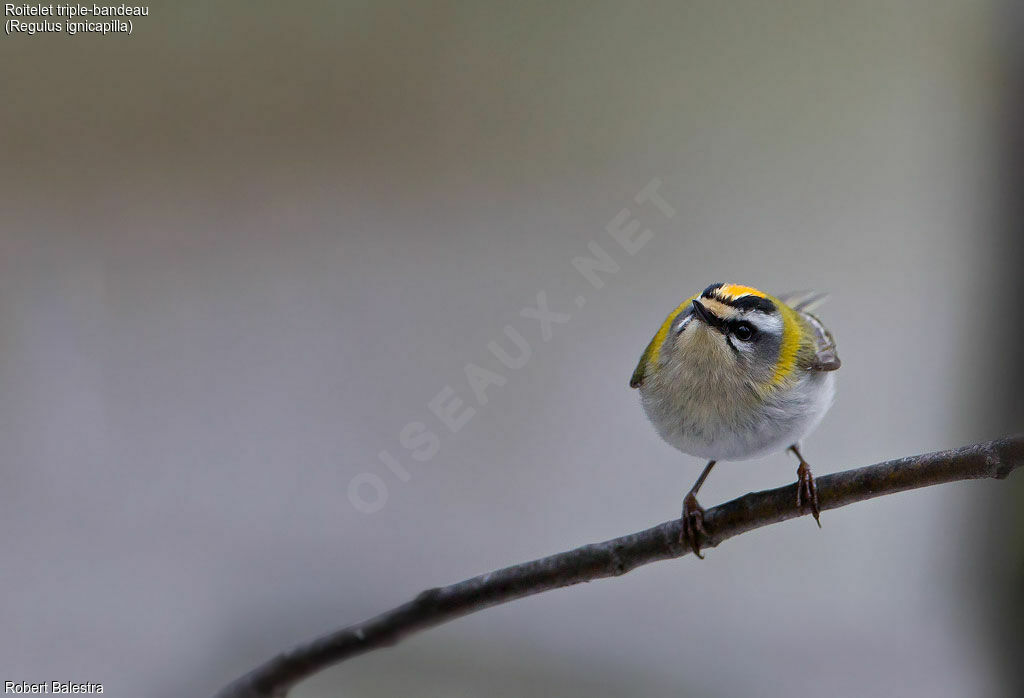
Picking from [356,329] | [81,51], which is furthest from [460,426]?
[81,51]

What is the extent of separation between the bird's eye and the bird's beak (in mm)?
13

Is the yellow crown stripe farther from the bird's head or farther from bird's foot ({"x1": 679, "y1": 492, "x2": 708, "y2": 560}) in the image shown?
bird's foot ({"x1": 679, "y1": 492, "x2": 708, "y2": 560})

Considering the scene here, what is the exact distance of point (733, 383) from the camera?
42 cm

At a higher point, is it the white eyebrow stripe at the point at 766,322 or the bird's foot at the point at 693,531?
the white eyebrow stripe at the point at 766,322

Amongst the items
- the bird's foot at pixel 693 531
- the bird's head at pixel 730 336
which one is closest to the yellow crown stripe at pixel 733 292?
the bird's head at pixel 730 336

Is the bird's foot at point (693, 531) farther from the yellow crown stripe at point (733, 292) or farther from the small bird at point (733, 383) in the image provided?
the yellow crown stripe at point (733, 292)

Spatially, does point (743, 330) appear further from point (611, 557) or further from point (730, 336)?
point (611, 557)

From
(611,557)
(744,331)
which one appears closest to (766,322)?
(744,331)

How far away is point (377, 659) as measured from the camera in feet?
2.19

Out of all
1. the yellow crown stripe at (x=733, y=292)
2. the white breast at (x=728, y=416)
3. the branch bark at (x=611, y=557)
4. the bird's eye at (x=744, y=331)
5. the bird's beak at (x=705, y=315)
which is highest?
the yellow crown stripe at (x=733, y=292)

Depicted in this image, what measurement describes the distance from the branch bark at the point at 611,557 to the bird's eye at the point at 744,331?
8 centimetres

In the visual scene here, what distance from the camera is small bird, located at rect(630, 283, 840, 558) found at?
15.8 inches

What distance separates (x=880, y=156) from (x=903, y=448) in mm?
338

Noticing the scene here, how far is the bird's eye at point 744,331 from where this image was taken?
40 centimetres
